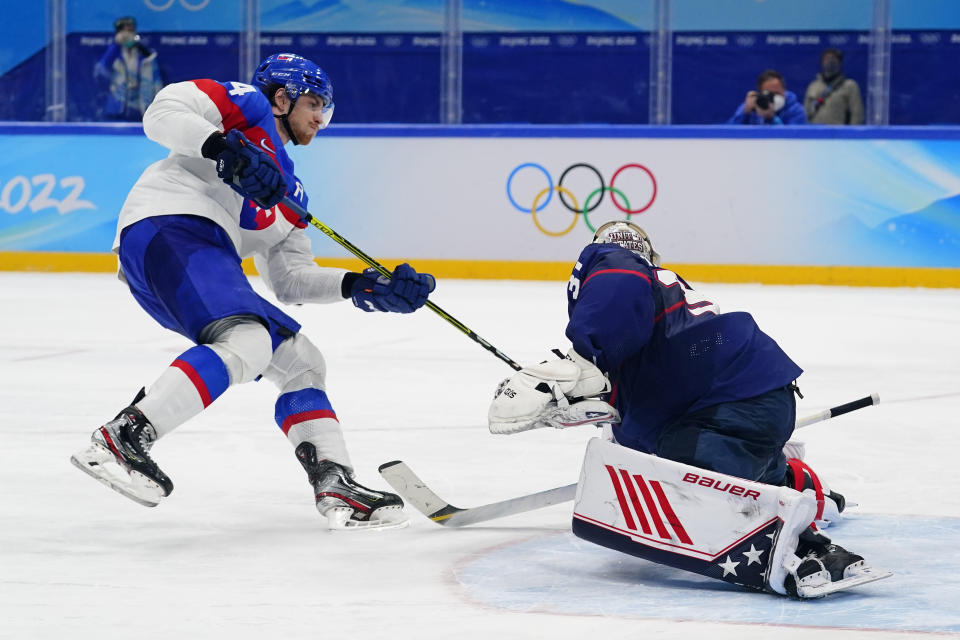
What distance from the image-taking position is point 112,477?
2.55 m

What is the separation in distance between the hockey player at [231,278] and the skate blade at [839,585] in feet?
2.99

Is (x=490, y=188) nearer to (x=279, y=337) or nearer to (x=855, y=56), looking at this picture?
(x=855, y=56)

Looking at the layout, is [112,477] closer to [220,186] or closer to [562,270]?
[220,186]

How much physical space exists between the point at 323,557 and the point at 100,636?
1.99 ft

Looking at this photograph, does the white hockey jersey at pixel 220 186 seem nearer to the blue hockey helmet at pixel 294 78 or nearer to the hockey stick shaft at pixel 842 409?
the blue hockey helmet at pixel 294 78

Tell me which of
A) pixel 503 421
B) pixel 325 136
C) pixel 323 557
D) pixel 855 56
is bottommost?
pixel 323 557

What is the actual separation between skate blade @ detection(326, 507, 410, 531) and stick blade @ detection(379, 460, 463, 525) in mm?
54

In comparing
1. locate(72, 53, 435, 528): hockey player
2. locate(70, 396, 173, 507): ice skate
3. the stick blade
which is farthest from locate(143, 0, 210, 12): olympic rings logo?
locate(70, 396, 173, 507): ice skate

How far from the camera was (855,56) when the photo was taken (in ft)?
33.0

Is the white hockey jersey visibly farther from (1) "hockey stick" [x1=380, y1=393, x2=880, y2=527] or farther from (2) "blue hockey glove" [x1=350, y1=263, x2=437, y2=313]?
(1) "hockey stick" [x1=380, y1=393, x2=880, y2=527]

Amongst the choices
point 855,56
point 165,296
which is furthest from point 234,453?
point 855,56

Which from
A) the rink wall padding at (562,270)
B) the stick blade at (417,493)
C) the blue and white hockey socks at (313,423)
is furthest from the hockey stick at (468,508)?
the rink wall padding at (562,270)

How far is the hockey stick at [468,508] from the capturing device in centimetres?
280

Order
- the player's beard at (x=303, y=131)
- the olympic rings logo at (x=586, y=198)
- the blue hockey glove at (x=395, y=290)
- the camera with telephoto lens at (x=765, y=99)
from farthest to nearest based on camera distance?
1. the camera with telephoto lens at (x=765, y=99)
2. the olympic rings logo at (x=586, y=198)
3. the player's beard at (x=303, y=131)
4. the blue hockey glove at (x=395, y=290)
